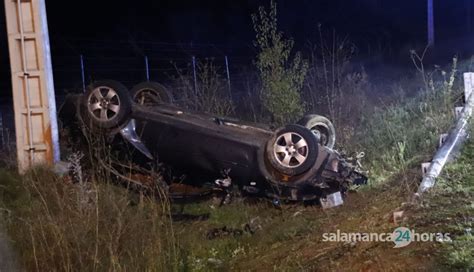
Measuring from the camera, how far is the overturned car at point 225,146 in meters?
5.48

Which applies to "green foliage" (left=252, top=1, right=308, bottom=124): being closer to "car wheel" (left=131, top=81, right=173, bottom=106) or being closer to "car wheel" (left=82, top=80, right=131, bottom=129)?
"car wheel" (left=131, top=81, right=173, bottom=106)

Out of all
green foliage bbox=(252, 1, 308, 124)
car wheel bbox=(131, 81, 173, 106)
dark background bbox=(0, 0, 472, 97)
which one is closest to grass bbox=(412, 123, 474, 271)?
green foliage bbox=(252, 1, 308, 124)

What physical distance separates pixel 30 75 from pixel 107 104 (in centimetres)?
205

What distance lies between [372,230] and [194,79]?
22.6 feet

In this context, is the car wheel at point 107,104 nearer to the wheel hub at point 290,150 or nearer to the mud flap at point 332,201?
the wheel hub at point 290,150

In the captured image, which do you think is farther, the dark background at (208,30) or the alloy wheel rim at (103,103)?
the dark background at (208,30)

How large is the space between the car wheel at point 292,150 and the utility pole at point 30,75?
3.42 metres

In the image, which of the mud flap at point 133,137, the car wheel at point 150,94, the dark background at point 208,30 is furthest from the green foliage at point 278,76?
the dark background at point 208,30

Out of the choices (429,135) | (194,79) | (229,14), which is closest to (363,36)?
(229,14)

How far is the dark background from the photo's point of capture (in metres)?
17.0

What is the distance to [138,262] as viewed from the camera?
4168 millimetres

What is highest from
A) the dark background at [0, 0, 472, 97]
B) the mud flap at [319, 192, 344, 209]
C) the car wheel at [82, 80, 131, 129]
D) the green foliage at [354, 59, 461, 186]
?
the dark background at [0, 0, 472, 97]

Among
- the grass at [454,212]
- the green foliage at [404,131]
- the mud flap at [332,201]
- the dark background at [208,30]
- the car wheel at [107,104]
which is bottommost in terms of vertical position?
the mud flap at [332,201]

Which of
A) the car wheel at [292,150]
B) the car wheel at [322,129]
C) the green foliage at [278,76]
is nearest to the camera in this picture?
the car wheel at [292,150]
